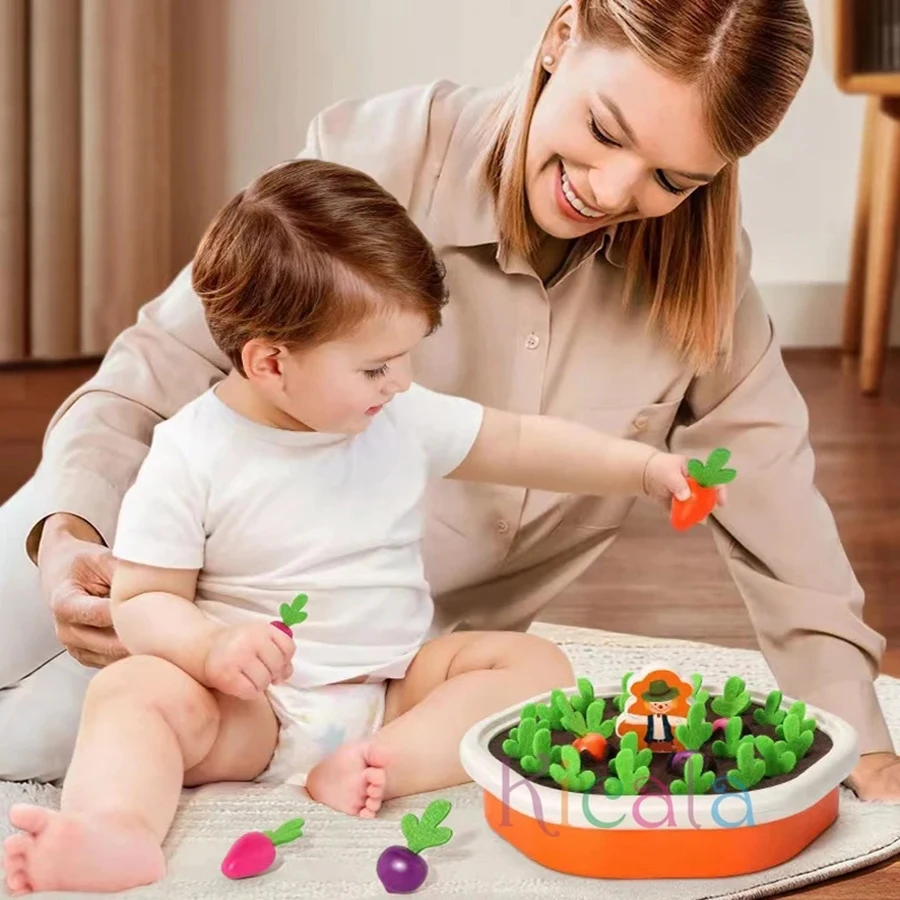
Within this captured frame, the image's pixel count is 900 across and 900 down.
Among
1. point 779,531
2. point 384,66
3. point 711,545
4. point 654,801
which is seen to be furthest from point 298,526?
point 384,66

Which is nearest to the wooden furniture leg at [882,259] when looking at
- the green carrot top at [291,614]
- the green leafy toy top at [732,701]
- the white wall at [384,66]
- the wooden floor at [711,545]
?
the wooden floor at [711,545]

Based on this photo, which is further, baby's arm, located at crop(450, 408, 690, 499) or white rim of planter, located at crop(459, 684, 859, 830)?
baby's arm, located at crop(450, 408, 690, 499)

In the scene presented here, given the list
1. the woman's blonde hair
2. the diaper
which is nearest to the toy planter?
the diaper

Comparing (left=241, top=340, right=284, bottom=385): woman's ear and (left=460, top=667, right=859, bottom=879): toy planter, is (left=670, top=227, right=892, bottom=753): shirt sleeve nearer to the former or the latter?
(left=460, top=667, right=859, bottom=879): toy planter

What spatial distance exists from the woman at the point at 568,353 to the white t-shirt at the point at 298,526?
0.10 metres

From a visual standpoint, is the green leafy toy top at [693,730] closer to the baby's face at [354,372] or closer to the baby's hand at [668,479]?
the baby's hand at [668,479]

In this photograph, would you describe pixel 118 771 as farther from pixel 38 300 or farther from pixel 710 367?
pixel 38 300

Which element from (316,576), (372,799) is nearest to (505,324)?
(316,576)

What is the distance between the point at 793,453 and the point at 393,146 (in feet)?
1.40

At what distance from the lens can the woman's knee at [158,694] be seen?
108 cm

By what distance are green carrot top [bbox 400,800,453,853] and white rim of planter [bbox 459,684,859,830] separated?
0.13 ft

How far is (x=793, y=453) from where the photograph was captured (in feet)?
4.53

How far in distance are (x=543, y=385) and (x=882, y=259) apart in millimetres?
1989

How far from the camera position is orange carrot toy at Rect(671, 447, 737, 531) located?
1157 millimetres
